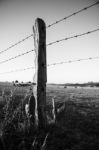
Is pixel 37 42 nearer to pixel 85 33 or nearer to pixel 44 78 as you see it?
pixel 44 78

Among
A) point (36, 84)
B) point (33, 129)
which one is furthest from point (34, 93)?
point (33, 129)

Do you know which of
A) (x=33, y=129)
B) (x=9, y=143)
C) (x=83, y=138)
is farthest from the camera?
(x=83, y=138)

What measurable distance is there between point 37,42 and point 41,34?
0.21 m

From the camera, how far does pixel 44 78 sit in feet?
13.1

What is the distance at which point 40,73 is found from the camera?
3.96 m

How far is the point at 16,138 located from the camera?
3.71 metres

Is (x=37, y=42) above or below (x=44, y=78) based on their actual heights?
above

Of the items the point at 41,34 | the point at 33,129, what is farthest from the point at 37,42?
the point at 33,129

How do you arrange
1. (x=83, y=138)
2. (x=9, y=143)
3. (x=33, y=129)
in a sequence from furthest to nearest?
1. (x=83, y=138)
2. (x=33, y=129)
3. (x=9, y=143)

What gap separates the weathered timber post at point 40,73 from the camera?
12.8 ft

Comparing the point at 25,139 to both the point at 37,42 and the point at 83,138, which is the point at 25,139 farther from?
the point at 37,42

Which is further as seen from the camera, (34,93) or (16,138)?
(34,93)

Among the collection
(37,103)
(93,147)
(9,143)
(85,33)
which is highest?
(85,33)

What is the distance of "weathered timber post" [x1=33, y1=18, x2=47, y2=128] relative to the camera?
3898 millimetres
